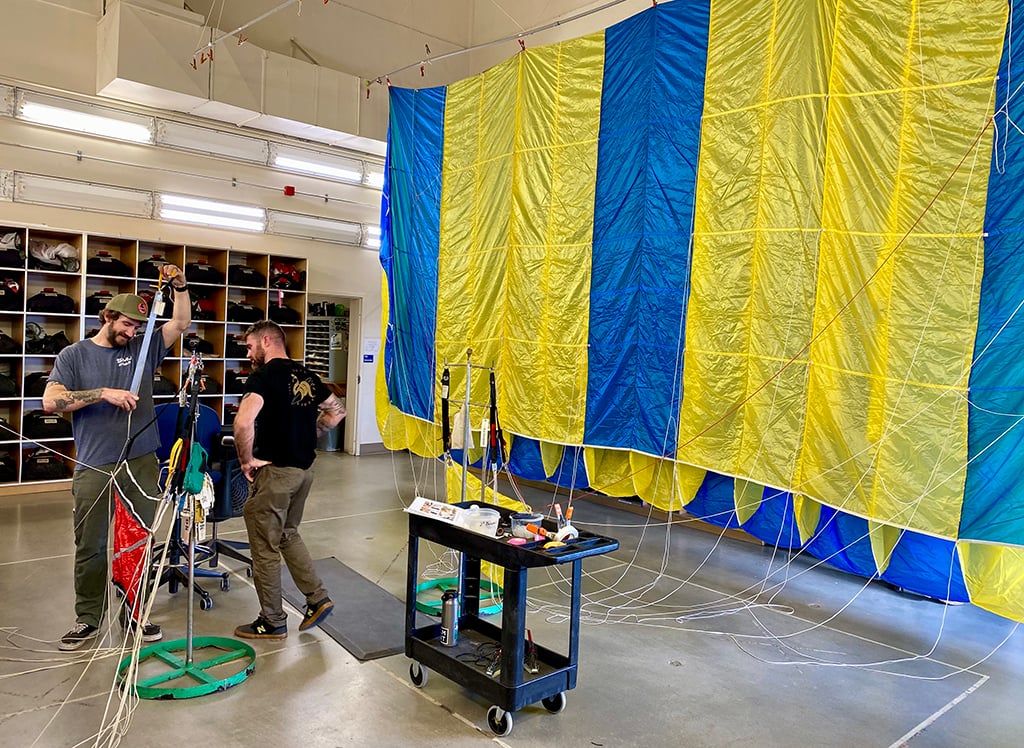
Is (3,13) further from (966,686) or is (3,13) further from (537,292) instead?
(966,686)

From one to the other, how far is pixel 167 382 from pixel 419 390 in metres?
2.61

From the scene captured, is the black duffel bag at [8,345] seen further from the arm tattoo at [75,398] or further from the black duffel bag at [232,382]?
the arm tattoo at [75,398]

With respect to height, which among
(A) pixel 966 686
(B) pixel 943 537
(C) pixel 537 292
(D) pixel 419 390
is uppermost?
(C) pixel 537 292

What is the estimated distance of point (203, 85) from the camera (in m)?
7.54

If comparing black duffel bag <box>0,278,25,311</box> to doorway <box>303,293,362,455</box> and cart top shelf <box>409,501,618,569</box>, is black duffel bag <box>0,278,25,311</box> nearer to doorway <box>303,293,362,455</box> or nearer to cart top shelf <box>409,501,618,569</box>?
doorway <box>303,293,362,455</box>

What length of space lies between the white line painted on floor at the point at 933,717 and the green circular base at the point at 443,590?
6.99 ft

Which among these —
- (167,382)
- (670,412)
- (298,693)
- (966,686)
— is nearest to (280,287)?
(167,382)

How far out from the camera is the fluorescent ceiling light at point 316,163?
8.86 m

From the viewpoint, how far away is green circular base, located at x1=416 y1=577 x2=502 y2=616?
14.0 feet

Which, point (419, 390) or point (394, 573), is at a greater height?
point (419, 390)

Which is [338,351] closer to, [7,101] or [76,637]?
[7,101]

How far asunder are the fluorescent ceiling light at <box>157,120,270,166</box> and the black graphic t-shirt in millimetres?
5368

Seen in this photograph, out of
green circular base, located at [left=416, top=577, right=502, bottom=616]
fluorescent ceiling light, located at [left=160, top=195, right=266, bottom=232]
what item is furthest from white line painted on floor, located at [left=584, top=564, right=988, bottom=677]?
fluorescent ceiling light, located at [left=160, top=195, right=266, bottom=232]

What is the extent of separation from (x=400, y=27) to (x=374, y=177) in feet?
6.46
